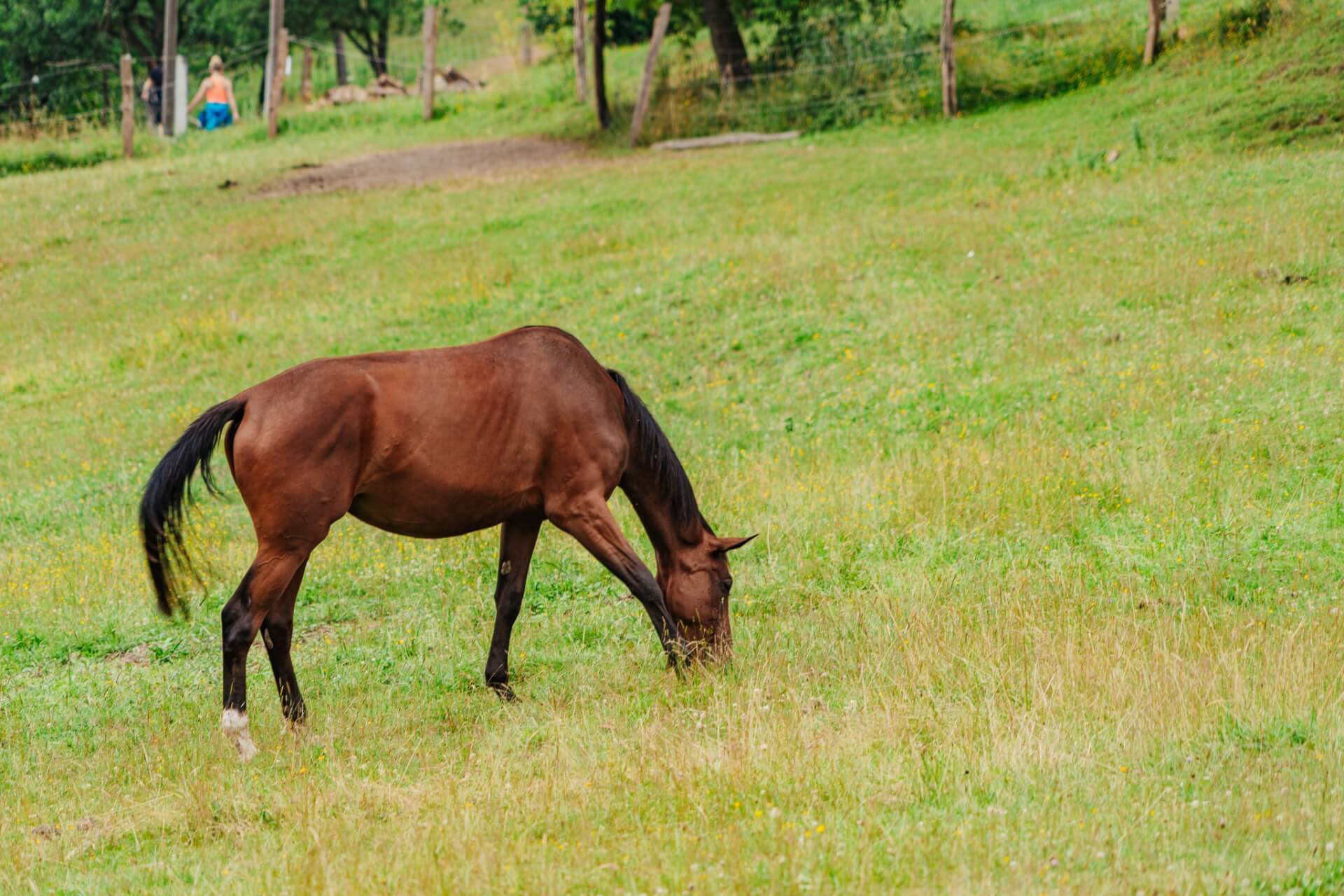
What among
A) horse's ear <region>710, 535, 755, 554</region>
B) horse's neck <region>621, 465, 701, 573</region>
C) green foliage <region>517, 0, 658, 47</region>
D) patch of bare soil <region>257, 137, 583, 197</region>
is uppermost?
green foliage <region>517, 0, 658, 47</region>

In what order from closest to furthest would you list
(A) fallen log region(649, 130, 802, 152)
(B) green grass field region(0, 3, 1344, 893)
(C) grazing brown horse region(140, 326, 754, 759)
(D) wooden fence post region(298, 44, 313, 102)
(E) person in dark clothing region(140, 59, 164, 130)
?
(B) green grass field region(0, 3, 1344, 893) < (C) grazing brown horse region(140, 326, 754, 759) < (A) fallen log region(649, 130, 802, 152) < (E) person in dark clothing region(140, 59, 164, 130) < (D) wooden fence post region(298, 44, 313, 102)

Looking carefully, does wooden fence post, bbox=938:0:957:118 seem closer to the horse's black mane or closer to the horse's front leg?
the horse's black mane

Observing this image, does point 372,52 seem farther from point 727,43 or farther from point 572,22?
point 727,43

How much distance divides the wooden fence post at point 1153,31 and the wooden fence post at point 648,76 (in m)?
9.74

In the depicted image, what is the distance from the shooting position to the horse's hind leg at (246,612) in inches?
261

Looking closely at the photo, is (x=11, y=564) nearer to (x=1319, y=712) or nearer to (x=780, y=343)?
(x=780, y=343)

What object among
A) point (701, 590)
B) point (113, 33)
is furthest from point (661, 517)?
point (113, 33)

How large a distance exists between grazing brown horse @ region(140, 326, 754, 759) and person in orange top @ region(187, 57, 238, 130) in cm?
3029

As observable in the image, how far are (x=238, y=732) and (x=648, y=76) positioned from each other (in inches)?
917

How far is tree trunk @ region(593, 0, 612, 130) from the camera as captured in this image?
91.1 ft

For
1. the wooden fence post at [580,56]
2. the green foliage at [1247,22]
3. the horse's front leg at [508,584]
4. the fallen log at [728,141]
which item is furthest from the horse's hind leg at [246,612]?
the wooden fence post at [580,56]

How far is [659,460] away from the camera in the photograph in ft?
25.2

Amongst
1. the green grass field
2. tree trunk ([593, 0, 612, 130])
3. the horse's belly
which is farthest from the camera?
tree trunk ([593, 0, 612, 130])

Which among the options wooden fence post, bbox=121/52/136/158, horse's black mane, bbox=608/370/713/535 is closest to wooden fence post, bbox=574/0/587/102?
wooden fence post, bbox=121/52/136/158
